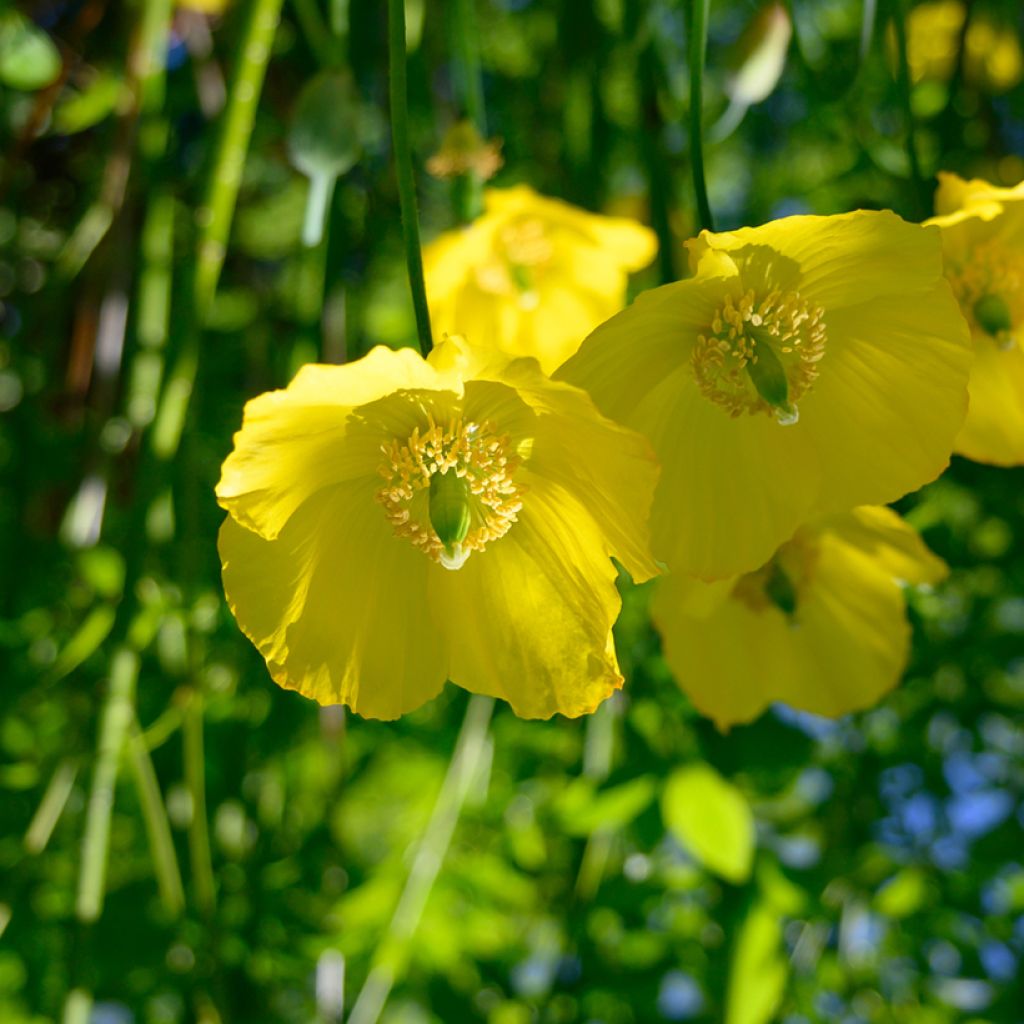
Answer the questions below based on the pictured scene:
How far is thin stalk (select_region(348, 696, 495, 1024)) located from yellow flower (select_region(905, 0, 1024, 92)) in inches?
35.8

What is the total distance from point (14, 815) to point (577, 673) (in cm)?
105

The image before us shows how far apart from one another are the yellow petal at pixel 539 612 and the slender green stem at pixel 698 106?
0.18m

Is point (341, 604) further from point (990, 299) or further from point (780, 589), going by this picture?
point (990, 299)

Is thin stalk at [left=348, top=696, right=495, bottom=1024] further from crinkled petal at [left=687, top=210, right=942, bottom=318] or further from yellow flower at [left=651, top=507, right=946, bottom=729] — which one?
crinkled petal at [left=687, top=210, right=942, bottom=318]

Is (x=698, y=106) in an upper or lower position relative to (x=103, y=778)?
upper

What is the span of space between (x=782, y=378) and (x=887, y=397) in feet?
0.20

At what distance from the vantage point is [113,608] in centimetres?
97

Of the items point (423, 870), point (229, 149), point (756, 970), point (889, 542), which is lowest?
point (423, 870)

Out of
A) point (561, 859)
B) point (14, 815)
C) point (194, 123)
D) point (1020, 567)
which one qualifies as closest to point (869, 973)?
point (561, 859)

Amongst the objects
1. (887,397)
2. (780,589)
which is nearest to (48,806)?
(780,589)

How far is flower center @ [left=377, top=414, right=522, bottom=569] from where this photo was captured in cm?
73

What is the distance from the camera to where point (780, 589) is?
2.49 ft

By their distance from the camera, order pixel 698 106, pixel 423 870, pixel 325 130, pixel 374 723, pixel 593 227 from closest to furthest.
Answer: pixel 698 106 → pixel 325 130 → pixel 593 227 → pixel 423 870 → pixel 374 723

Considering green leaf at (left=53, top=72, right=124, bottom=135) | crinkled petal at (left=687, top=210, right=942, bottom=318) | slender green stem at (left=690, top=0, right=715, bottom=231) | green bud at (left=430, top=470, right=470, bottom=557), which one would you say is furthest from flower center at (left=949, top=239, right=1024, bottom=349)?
green leaf at (left=53, top=72, right=124, bottom=135)
